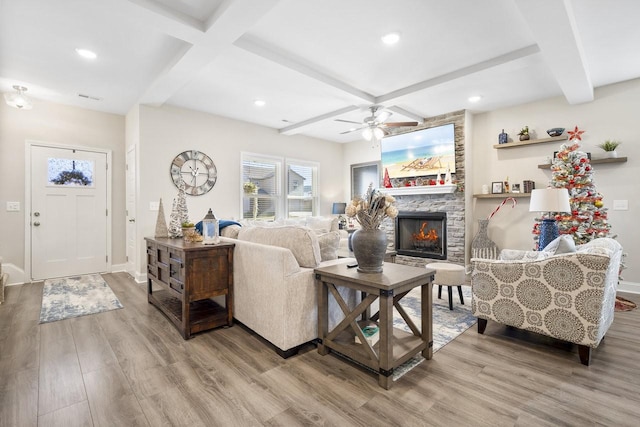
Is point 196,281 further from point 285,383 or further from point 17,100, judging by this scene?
point 17,100

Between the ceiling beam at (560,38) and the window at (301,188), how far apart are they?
4.74 metres

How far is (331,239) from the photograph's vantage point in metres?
2.68

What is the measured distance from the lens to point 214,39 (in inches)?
111

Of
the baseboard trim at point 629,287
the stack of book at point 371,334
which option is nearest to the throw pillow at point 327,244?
the stack of book at point 371,334

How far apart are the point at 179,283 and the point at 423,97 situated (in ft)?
13.6

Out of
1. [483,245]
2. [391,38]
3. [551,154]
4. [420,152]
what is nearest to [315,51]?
[391,38]

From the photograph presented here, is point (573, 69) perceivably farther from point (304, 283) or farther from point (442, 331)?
point (304, 283)

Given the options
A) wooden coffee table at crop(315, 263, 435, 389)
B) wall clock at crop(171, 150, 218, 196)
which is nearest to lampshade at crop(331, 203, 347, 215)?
wall clock at crop(171, 150, 218, 196)

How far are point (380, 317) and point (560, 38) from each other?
296cm

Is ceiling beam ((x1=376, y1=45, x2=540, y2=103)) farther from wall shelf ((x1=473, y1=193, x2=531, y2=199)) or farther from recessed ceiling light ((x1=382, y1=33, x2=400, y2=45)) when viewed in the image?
wall shelf ((x1=473, y1=193, x2=531, y2=199))

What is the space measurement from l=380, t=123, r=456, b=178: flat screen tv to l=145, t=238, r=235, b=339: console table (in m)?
4.24

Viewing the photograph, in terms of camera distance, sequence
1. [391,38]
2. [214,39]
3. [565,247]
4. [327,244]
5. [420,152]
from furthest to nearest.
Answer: [420,152]
[391,38]
[214,39]
[327,244]
[565,247]

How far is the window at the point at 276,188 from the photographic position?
608cm

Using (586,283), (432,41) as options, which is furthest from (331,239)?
(432,41)
